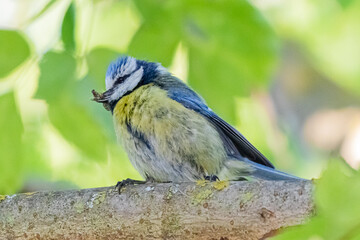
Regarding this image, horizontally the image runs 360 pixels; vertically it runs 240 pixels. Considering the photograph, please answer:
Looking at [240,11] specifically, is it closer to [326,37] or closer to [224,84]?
[224,84]

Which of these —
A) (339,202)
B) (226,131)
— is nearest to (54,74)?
(226,131)

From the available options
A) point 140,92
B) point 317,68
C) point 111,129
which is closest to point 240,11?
point 140,92

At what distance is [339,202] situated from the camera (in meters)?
0.91

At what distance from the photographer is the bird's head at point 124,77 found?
299cm

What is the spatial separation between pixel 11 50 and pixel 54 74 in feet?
0.67

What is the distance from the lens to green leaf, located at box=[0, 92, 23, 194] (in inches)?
92.0

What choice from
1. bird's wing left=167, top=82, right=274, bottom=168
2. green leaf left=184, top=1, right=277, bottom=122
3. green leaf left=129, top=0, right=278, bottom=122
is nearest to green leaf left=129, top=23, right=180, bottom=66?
green leaf left=129, top=0, right=278, bottom=122

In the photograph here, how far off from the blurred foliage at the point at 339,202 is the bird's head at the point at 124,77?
2.05 meters

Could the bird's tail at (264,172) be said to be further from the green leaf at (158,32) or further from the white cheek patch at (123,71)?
the white cheek patch at (123,71)

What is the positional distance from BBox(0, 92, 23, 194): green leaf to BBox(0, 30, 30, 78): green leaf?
5.4 inches

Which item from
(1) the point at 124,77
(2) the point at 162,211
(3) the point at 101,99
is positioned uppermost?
(1) the point at 124,77

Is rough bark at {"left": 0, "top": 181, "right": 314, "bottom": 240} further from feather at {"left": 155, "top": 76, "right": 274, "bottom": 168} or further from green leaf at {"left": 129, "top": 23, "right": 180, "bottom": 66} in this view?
feather at {"left": 155, "top": 76, "right": 274, "bottom": 168}

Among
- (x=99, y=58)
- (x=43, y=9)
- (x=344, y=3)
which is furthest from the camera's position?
(x=99, y=58)

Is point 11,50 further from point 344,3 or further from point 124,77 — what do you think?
point 344,3
